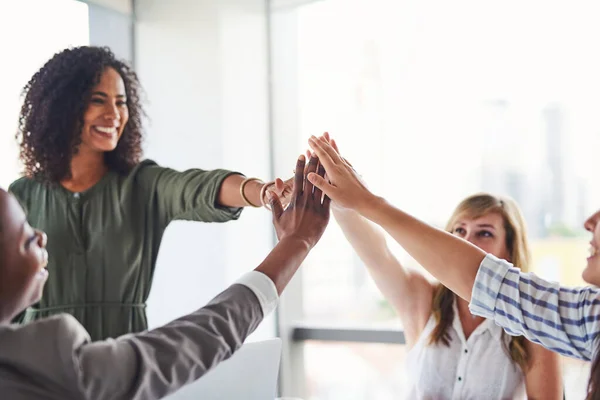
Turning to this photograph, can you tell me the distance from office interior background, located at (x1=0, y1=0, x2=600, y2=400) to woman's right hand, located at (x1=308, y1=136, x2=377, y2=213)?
148 cm

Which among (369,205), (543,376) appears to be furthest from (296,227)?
(543,376)

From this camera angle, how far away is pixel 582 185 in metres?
2.83

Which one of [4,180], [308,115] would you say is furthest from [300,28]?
[4,180]

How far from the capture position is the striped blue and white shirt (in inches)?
56.1

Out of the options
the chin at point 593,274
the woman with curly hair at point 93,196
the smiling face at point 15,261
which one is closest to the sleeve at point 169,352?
the smiling face at point 15,261

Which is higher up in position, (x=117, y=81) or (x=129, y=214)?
(x=117, y=81)

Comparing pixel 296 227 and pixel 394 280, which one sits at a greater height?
pixel 296 227

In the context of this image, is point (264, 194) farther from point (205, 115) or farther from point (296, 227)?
point (205, 115)

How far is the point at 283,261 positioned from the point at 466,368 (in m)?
1.20

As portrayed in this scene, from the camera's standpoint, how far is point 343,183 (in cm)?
166

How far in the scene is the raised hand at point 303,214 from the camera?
133cm

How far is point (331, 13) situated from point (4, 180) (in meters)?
1.71

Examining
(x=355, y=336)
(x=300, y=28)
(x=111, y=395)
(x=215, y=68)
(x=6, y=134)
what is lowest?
(x=355, y=336)

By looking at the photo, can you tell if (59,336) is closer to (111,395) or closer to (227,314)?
(111,395)
